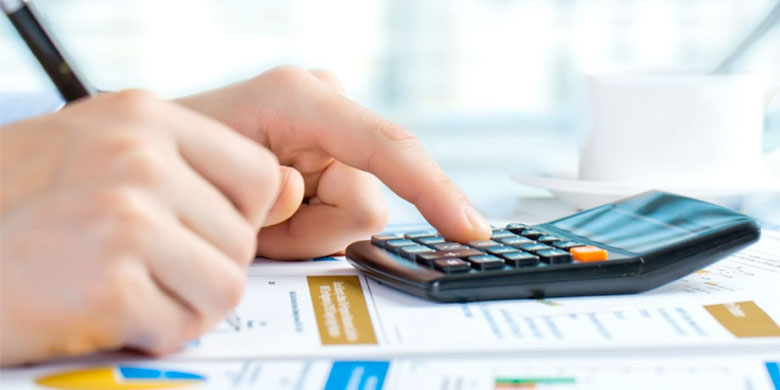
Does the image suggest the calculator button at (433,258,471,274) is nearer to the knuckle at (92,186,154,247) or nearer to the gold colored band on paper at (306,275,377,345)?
the gold colored band on paper at (306,275,377,345)

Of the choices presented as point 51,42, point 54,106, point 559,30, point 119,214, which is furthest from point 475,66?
point 119,214

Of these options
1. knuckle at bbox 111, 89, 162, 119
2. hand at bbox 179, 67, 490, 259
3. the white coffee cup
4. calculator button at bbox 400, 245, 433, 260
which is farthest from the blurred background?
knuckle at bbox 111, 89, 162, 119

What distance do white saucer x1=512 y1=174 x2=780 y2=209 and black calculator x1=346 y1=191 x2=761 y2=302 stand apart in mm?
154

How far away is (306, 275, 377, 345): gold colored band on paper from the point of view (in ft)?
1.22

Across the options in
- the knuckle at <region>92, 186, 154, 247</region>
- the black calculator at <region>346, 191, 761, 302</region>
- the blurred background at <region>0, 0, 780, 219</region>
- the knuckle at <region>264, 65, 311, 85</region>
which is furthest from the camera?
the blurred background at <region>0, 0, 780, 219</region>

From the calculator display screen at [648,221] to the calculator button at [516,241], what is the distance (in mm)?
34

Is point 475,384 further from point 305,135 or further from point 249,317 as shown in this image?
point 305,135

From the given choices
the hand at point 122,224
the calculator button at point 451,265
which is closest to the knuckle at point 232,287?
the hand at point 122,224

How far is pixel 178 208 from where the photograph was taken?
330mm

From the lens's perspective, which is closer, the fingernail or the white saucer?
the fingernail

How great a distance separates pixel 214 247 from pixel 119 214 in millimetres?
39

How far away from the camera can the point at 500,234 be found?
1.68ft

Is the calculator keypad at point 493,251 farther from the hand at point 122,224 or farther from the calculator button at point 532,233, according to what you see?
the hand at point 122,224

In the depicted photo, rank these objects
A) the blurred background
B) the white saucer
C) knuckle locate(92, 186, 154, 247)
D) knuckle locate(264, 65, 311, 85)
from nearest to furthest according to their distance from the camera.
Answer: knuckle locate(92, 186, 154, 247), knuckle locate(264, 65, 311, 85), the white saucer, the blurred background
